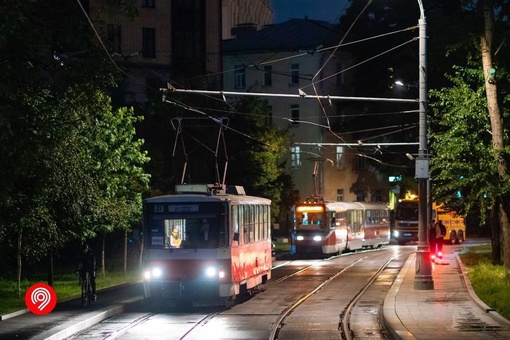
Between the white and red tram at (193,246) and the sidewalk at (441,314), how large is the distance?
4018 mm

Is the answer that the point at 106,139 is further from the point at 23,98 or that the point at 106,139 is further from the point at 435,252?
the point at 435,252

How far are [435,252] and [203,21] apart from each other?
108 feet

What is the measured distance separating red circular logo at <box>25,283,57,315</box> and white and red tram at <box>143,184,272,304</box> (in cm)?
443

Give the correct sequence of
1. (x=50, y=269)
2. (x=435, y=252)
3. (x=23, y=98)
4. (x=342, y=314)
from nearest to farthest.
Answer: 1. (x=23, y=98)
2. (x=342, y=314)
3. (x=50, y=269)
4. (x=435, y=252)

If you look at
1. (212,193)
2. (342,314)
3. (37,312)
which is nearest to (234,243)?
(212,193)

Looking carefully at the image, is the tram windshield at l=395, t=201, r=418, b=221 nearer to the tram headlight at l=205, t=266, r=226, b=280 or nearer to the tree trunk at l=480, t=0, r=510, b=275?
the tree trunk at l=480, t=0, r=510, b=275

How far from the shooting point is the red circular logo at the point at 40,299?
21.8m

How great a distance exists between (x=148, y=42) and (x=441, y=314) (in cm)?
5253

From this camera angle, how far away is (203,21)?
7444cm

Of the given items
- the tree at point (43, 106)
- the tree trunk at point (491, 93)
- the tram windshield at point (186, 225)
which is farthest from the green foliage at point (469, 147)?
the tree at point (43, 106)

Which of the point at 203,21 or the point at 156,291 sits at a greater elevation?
the point at 203,21

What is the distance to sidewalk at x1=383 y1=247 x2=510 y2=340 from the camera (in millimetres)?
19267

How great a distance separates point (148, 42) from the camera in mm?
72938

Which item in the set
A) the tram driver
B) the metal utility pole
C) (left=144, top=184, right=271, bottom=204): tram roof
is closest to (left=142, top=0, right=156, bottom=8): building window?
the metal utility pole
